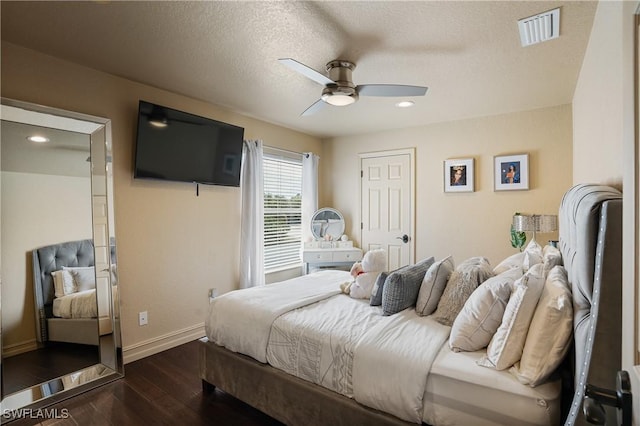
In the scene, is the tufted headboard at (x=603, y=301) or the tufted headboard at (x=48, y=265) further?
the tufted headboard at (x=48, y=265)

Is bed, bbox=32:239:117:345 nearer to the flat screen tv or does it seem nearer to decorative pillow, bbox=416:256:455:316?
the flat screen tv

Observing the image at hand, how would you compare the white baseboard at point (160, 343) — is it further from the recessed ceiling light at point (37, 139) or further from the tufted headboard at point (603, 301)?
the tufted headboard at point (603, 301)

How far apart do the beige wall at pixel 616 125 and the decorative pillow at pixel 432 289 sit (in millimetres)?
984

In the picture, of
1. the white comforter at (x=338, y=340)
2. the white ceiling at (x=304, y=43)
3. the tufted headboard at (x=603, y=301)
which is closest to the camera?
the tufted headboard at (x=603, y=301)

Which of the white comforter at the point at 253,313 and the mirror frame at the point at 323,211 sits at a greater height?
the mirror frame at the point at 323,211

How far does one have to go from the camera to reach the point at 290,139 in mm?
4688

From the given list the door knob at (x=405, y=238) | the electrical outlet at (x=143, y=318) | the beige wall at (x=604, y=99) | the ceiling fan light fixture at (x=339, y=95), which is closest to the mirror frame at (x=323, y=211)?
the door knob at (x=405, y=238)

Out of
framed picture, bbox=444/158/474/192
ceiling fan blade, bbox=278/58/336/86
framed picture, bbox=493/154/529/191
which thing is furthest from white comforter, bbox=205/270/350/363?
framed picture, bbox=493/154/529/191

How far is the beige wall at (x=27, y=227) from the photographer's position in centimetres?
228

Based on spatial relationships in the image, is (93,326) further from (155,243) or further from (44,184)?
(44,184)

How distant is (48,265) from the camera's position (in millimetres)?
2520

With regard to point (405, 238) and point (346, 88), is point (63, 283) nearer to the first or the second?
point (346, 88)

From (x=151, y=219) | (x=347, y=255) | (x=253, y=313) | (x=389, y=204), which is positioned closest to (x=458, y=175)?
(x=389, y=204)

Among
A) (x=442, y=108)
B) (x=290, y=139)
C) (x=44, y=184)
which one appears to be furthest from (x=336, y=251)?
(x=44, y=184)
